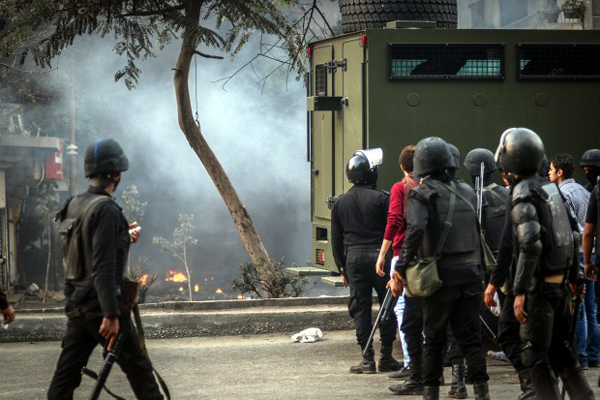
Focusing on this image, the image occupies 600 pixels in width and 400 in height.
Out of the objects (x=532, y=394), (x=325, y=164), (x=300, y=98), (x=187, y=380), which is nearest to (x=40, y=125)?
(x=300, y=98)

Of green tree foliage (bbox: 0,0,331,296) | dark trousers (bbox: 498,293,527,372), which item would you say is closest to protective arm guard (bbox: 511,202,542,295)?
dark trousers (bbox: 498,293,527,372)

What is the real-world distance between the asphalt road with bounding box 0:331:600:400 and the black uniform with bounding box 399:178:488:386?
1162 millimetres

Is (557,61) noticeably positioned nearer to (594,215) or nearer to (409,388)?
(594,215)

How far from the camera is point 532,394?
7.44m

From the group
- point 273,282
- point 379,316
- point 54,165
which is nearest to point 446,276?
point 379,316

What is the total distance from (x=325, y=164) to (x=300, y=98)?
3181 centimetres

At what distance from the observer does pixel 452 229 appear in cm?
716

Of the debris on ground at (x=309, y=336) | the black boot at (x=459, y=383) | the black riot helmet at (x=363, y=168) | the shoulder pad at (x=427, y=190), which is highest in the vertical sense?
the black riot helmet at (x=363, y=168)

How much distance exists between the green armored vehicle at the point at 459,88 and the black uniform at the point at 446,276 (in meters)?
3.69

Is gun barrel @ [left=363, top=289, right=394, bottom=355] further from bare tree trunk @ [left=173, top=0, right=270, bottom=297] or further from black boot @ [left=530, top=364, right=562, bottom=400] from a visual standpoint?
bare tree trunk @ [left=173, top=0, right=270, bottom=297]

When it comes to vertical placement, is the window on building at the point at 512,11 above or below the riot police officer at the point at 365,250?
above

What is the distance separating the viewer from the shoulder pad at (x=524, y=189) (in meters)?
6.45

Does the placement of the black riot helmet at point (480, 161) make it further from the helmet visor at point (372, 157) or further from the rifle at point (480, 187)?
the helmet visor at point (372, 157)

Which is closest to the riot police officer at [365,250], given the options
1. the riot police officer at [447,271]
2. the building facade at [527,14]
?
the riot police officer at [447,271]
